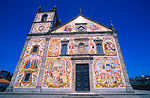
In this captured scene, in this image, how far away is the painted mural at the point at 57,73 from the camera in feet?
30.8

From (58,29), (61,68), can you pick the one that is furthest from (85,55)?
(58,29)

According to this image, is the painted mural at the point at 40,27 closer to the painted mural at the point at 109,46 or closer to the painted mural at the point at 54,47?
the painted mural at the point at 54,47

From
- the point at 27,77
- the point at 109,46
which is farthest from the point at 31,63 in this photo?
the point at 109,46

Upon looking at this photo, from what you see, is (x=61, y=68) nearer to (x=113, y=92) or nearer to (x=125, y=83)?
(x=113, y=92)

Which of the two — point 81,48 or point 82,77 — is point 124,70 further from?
point 81,48

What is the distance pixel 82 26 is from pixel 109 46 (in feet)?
17.0

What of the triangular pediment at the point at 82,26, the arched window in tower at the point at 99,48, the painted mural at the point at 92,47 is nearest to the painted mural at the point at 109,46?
the arched window in tower at the point at 99,48

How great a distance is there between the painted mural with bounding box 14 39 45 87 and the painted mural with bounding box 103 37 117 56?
868cm

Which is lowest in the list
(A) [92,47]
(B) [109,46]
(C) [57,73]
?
(C) [57,73]

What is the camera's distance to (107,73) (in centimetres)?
956

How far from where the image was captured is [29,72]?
10188mm

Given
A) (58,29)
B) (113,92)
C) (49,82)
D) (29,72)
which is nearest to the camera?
(113,92)

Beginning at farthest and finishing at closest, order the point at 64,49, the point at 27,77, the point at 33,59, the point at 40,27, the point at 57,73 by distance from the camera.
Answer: the point at 40,27 < the point at 64,49 < the point at 33,59 < the point at 27,77 < the point at 57,73

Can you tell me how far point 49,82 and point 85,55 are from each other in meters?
5.34
